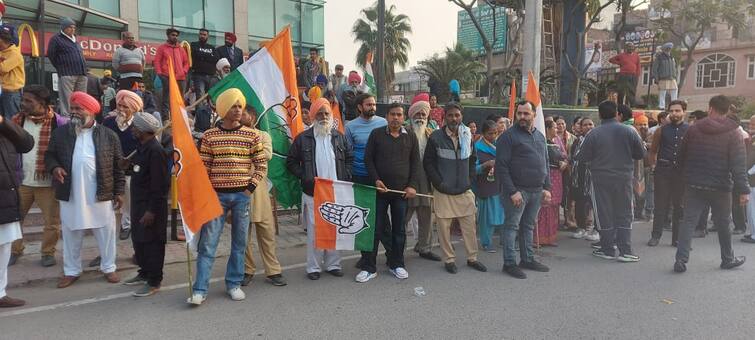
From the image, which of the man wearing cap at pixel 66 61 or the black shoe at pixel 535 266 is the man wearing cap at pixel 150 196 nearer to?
the black shoe at pixel 535 266

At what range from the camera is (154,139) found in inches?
192

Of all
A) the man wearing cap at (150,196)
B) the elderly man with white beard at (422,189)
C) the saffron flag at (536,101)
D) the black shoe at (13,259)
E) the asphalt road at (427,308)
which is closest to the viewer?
the asphalt road at (427,308)

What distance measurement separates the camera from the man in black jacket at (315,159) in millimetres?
5371

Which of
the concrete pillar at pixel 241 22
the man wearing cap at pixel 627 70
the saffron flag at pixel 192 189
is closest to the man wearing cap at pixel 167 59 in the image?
the saffron flag at pixel 192 189

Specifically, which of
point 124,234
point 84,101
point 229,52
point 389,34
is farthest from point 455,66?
point 84,101

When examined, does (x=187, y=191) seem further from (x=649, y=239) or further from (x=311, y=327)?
(x=649, y=239)

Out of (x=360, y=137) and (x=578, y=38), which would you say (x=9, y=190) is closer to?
(x=360, y=137)

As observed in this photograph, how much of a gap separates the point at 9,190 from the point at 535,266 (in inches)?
199

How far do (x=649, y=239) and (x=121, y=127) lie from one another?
6837 mm

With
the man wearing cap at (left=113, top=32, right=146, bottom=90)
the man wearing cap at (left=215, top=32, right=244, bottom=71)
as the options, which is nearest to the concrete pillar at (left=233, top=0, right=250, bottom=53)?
the man wearing cap at (left=215, top=32, right=244, bottom=71)

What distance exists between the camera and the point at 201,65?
406 inches

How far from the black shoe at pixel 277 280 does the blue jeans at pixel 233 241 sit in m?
0.41

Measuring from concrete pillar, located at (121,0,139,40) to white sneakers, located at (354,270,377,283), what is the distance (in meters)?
18.9

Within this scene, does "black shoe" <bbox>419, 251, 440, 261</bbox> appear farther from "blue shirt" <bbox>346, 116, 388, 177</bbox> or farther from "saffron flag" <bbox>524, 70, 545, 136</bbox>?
"saffron flag" <bbox>524, 70, 545, 136</bbox>
